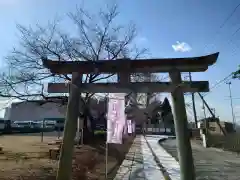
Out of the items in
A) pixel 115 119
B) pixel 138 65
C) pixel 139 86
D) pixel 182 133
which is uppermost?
pixel 138 65

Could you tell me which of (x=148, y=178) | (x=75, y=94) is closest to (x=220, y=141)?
(x=148, y=178)

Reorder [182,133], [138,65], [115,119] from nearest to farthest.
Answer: [182,133], [138,65], [115,119]

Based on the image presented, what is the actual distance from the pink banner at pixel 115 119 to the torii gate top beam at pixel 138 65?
54.5 inches

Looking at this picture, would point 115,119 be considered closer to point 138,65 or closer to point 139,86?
point 139,86

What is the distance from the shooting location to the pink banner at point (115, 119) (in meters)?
7.73

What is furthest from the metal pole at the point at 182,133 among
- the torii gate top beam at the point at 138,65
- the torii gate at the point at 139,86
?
the torii gate top beam at the point at 138,65

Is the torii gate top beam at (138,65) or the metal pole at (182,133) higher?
the torii gate top beam at (138,65)

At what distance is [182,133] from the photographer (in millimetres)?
6020

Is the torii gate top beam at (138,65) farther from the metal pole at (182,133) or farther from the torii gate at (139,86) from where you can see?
the metal pole at (182,133)

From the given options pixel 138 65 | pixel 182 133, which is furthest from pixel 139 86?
pixel 182 133

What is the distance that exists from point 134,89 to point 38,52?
10.2 m

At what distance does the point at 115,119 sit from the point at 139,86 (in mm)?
1748

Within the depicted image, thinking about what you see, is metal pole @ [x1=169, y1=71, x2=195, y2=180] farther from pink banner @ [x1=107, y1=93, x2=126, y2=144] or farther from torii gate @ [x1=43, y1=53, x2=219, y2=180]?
pink banner @ [x1=107, y1=93, x2=126, y2=144]

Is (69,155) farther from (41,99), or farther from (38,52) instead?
(41,99)
